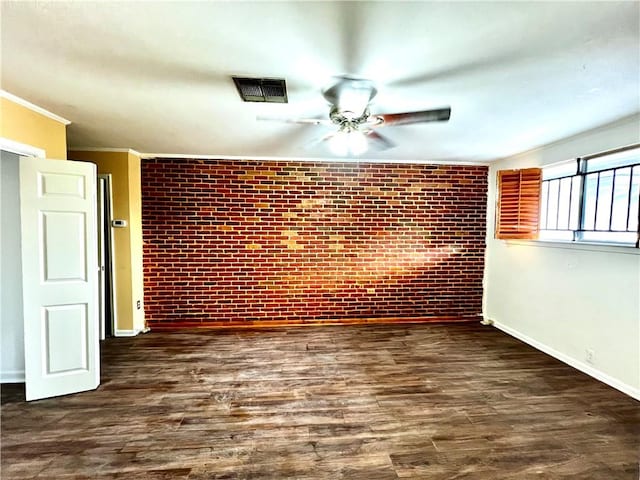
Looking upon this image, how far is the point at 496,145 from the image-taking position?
3424mm

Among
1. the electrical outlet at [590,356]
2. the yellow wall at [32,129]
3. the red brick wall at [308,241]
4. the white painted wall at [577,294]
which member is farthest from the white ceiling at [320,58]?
the electrical outlet at [590,356]

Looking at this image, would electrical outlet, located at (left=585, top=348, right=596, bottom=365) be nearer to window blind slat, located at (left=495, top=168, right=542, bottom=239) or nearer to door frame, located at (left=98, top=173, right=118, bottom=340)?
window blind slat, located at (left=495, top=168, right=542, bottom=239)

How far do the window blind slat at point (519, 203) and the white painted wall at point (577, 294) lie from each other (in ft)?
0.43

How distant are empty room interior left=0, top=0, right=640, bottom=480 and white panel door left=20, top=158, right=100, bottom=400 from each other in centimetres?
2

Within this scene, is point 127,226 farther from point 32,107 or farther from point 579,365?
point 579,365

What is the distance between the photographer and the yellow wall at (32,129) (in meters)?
2.21

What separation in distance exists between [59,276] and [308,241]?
8.83 ft

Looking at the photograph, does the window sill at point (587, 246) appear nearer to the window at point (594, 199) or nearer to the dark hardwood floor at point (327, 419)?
the window at point (594, 199)

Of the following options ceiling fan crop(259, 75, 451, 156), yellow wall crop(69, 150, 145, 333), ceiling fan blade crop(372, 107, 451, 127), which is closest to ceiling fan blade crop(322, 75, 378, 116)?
ceiling fan crop(259, 75, 451, 156)

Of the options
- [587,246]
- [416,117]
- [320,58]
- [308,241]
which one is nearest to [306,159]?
[308,241]

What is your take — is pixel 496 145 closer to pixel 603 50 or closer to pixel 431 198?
pixel 431 198

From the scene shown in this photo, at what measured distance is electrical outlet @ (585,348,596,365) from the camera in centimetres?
292

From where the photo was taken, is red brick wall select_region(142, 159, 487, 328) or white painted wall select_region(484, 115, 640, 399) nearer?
white painted wall select_region(484, 115, 640, 399)

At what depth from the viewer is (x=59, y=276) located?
8.33ft
